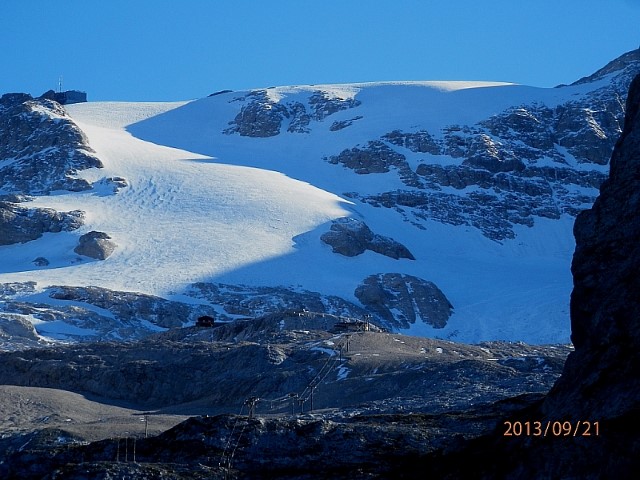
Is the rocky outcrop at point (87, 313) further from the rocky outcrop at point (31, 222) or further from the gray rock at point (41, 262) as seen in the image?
the rocky outcrop at point (31, 222)

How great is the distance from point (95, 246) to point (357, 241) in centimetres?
2159

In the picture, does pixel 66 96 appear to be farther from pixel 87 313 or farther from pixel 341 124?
pixel 87 313

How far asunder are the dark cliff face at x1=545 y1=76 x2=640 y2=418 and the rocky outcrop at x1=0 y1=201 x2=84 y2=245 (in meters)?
95.0

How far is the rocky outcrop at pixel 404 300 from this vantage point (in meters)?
94.1

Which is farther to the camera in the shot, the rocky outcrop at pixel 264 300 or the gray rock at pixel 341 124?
the gray rock at pixel 341 124

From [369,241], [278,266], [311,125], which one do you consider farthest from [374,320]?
[311,125]

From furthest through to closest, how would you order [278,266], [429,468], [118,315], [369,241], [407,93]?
[407,93]
[369,241]
[278,266]
[118,315]
[429,468]

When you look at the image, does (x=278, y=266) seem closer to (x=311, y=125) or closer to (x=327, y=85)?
(x=311, y=125)

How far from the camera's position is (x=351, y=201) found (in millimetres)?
123438

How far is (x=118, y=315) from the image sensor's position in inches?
3317

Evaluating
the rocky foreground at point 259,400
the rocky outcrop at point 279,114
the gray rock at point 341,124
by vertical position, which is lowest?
the rocky foreground at point 259,400

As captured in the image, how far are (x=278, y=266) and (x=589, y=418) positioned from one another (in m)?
85.6
